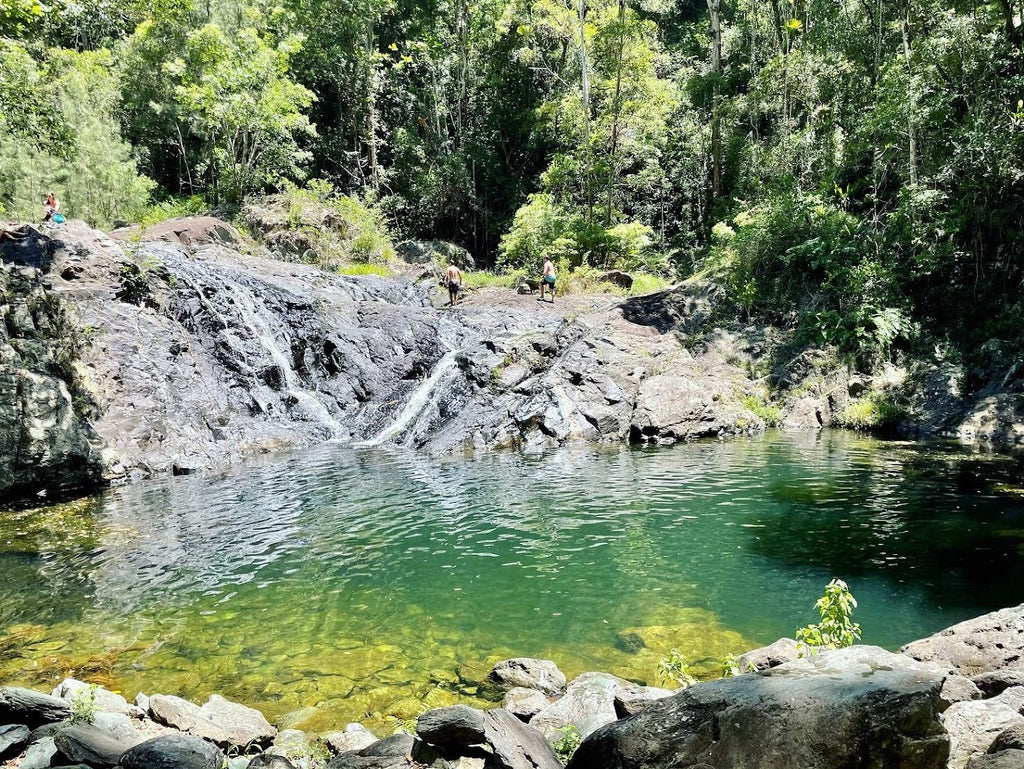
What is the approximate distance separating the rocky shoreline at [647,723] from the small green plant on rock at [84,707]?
0.05 feet

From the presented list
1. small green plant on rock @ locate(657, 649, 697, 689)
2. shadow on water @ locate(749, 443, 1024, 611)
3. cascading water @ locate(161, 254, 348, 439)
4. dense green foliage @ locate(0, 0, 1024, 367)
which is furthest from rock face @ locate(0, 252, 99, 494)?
shadow on water @ locate(749, 443, 1024, 611)

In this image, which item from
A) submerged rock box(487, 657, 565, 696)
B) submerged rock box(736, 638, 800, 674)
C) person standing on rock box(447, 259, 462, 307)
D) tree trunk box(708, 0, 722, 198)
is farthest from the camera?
tree trunk box(708, 0, 722, 198)

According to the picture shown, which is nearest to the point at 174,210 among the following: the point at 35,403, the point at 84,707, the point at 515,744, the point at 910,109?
the point at 35,403

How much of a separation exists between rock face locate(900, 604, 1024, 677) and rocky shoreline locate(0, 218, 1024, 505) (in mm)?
13206

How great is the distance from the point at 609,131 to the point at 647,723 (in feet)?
113

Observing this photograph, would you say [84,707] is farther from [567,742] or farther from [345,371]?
[345,371]

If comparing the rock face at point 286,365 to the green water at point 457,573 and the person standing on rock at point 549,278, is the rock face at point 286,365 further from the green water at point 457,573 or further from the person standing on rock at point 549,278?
the green water at point 457,573

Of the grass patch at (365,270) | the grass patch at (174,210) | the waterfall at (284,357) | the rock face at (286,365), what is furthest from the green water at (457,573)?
the grass patch at (174,210)

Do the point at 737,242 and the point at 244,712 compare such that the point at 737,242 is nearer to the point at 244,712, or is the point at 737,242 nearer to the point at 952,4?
the point at 952,4

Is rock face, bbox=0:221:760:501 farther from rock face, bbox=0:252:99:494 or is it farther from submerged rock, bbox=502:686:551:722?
submerged rock, bbox=502:686:551:722

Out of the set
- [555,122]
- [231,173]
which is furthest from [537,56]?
[231,173]

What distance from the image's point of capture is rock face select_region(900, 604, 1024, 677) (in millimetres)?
5234

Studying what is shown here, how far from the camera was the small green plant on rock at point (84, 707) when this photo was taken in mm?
4576

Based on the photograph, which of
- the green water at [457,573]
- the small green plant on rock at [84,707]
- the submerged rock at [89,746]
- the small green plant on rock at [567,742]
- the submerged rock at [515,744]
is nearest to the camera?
the submerged rock at [515,744]
